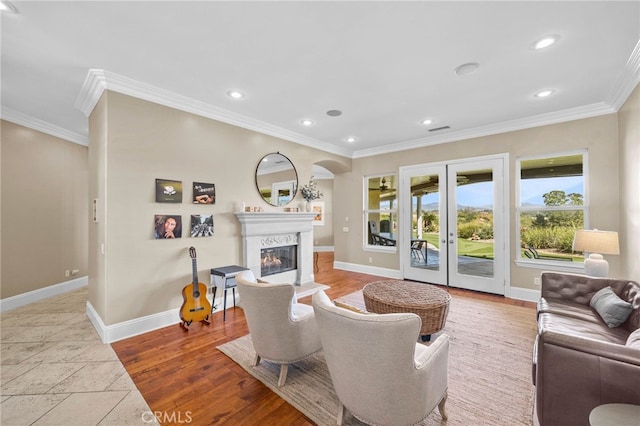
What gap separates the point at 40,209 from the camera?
4332 mm

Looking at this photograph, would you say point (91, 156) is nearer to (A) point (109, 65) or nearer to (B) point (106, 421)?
(A) point (109, 65)

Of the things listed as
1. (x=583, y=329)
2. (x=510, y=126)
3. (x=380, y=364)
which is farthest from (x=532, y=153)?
(x=380, y=364)

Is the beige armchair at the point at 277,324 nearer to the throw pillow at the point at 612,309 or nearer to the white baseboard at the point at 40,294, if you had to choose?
the throw pillow at the point at 612,309

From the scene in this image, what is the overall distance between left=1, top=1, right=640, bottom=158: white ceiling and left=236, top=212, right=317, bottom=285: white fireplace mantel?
159cm

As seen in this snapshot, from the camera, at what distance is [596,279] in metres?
2.83

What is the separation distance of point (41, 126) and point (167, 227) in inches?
124

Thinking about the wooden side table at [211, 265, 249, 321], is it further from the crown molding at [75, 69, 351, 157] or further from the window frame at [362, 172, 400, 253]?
the window frame at [362, 172, 400, 253]

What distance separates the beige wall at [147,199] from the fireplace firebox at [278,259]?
0.57 meters

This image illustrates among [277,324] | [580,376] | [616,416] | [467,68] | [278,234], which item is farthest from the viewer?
[278,234]

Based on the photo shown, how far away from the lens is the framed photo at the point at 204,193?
370 centimetres

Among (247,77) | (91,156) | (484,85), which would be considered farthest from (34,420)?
(484,85)

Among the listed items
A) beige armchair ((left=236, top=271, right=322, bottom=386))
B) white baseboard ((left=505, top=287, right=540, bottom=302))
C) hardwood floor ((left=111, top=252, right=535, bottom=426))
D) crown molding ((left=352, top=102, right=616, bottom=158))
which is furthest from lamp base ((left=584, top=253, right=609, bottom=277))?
hardwood floor ((left=111, top=252, right=535, bottom=426))

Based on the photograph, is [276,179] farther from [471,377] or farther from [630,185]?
[630,185]

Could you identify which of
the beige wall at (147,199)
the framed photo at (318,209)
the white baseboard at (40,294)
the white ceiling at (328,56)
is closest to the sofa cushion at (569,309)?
the white ceiling at (328,56)
